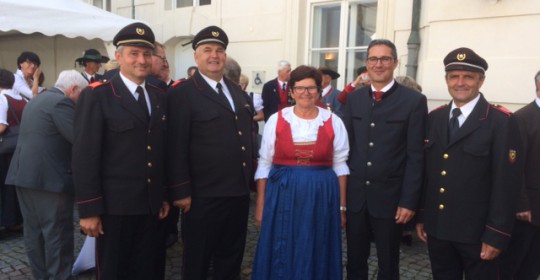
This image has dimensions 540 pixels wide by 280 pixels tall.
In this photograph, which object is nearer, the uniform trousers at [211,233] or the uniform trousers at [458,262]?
the uniform trousers at [458,262]

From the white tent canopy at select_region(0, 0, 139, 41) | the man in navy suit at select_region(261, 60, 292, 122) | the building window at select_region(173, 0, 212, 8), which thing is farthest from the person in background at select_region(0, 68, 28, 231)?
the building window at select_region(173, 0, 212, 8)

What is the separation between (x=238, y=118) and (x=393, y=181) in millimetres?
1178

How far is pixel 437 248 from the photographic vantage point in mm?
2828

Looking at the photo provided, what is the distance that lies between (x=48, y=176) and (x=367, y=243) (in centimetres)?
248

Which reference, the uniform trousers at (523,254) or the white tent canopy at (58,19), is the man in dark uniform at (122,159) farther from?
the white tent canopy at (58,19)

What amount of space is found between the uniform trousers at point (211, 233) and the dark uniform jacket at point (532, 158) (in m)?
2.11

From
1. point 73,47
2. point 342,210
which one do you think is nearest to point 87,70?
point 73,47

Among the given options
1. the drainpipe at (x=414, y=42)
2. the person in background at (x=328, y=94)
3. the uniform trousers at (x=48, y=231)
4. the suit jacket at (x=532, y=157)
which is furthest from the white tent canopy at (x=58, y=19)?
the suit jacket at (x=532, y=157)

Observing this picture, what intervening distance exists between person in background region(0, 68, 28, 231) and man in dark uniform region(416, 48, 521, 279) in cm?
→ 411

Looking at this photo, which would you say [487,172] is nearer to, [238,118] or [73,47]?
[238,118]

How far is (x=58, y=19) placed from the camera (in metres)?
7.36

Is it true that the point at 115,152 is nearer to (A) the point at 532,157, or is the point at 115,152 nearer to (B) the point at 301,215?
(B) the point at 301,215

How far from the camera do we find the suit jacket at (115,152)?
2648 millimetres

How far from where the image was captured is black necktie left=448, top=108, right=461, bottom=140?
2746 mm
